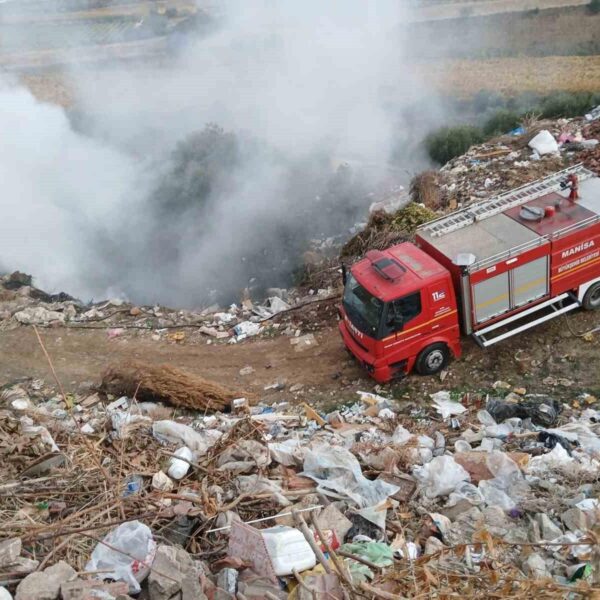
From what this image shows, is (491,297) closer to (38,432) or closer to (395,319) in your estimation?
(395,319)

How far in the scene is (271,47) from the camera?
26.9 m

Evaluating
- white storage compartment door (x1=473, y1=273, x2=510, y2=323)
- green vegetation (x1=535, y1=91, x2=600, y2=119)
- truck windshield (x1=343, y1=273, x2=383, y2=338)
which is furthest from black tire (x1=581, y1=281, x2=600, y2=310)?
green vegetation (x1=535, y1=91, x2=600, y2=119)

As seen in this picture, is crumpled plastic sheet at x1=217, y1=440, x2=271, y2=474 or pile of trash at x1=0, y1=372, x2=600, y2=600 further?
crumpled plastic sheet at x1=217, y1=440, x2=271, y2=474

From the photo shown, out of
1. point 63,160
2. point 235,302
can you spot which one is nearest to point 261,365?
point 235,302

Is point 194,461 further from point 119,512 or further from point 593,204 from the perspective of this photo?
point 593,204

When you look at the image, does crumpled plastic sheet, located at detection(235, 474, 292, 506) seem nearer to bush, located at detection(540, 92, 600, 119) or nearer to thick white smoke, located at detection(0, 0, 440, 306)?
thick white smoke, located at detection(0, 0, 440, 306)

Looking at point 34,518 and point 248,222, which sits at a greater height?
point 34,518

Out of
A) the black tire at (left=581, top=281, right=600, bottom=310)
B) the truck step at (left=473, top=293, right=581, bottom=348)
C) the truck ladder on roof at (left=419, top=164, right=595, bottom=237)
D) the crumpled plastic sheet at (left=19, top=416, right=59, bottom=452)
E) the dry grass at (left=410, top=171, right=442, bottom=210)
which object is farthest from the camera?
the dry grass at (left=410, top=171, right=442, bottom=210)

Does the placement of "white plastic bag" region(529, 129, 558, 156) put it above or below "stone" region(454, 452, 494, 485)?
below

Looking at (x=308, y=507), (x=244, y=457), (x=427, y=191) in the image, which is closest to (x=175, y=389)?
(x=244, y=457)

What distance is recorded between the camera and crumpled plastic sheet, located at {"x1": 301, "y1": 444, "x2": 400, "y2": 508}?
5.60 metres

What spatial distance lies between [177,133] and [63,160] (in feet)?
Answer: 17.3

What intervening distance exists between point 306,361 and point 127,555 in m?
5.36

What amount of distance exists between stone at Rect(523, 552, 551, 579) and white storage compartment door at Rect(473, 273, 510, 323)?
3.96 metres
